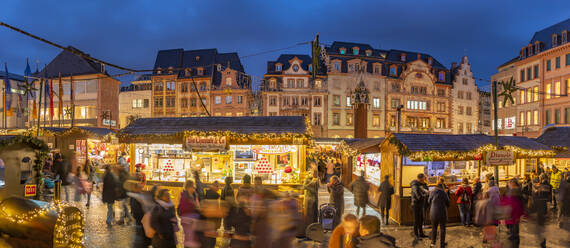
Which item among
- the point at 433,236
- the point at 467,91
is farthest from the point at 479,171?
the point at 467,91

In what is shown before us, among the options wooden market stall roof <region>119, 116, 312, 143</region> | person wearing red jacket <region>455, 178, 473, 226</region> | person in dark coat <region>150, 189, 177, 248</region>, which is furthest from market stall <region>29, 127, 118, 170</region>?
person wearing red jacket <region>455, 178, 473, 226</region>

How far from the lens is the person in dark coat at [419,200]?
9773 mm

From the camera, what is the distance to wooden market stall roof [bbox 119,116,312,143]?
1323cm

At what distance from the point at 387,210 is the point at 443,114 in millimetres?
43848

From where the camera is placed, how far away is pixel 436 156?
39.4 feet

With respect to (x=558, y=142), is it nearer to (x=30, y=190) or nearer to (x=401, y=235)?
(x=401, y=235)

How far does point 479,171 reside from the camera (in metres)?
13.6

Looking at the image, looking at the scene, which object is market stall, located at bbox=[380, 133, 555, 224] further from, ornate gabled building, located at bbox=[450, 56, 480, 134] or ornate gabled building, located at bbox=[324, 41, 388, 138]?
ornate gabled building, located at bbox=[450, 56, 480, 134]

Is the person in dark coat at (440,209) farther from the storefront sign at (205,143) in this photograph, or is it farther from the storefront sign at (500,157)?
the storefront sign at (205,143)

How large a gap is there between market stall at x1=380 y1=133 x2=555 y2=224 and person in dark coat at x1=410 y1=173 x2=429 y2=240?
144 centimetres

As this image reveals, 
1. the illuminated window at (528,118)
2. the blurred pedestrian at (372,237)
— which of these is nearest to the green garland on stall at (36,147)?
the blurred pedestrian at (372,237)

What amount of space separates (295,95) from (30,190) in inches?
1489

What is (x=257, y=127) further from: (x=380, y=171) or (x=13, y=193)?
(x=13, y=193)

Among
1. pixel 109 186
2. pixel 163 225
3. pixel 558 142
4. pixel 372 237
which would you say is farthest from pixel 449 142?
pixel 558 142
